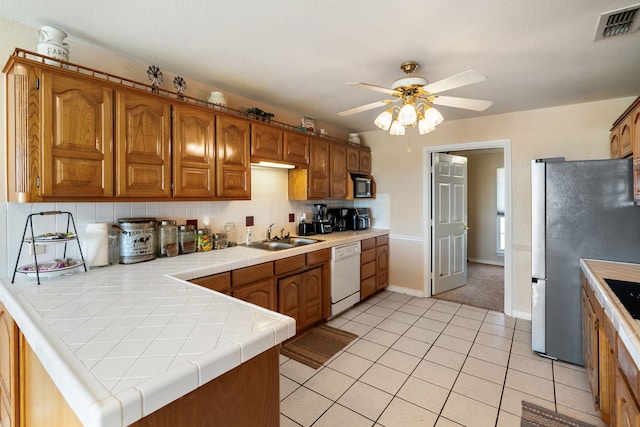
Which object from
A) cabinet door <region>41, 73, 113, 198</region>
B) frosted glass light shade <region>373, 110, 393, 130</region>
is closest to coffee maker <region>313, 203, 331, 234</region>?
frosted glass light shade <region>373, 110, 393, 130</region>

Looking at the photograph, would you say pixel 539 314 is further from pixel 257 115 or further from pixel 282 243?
pixel 257 115

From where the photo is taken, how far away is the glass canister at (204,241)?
2398mm

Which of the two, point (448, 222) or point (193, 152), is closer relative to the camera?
point (193, 152)

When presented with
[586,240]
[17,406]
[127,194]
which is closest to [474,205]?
[586,240]

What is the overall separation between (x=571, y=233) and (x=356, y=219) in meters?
2.25

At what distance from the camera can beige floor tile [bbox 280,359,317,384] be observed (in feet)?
6.98

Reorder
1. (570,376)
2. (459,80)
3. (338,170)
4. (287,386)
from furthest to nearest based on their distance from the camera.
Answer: (338,170)
(570,376)
(287,386)
(459,80)

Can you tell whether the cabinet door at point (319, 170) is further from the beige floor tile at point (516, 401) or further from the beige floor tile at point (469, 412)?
the beige floor tile at point (516, 401)

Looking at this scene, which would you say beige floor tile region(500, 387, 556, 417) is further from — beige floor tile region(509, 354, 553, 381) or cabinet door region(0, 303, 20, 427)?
cabinet door region(0, 303, 20, 427)

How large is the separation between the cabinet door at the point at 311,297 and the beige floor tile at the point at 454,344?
44.6 inches

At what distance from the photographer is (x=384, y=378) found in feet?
6.95

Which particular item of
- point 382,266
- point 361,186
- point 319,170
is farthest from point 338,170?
point 382,266

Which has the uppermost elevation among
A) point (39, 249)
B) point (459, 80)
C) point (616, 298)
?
point (459, 80)

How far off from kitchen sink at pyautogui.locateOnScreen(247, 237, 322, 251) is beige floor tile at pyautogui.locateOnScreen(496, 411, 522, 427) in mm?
1905
